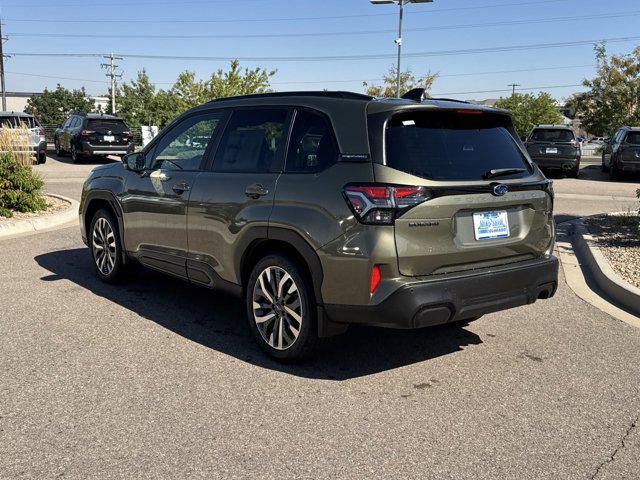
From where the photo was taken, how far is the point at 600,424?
139 inches

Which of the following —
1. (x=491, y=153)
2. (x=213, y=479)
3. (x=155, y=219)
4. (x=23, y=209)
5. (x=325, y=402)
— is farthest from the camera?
Result: (x=23, y=209)

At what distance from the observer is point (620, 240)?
8469 millimetres

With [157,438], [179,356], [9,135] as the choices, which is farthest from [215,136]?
[9,135]

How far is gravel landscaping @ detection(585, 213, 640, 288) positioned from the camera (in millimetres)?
6876

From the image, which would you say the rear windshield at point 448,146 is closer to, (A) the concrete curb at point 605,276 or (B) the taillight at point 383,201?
(B) the taillight at point 383,201

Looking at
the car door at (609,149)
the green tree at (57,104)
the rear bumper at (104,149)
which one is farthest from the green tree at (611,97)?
the green tree at (57,104)

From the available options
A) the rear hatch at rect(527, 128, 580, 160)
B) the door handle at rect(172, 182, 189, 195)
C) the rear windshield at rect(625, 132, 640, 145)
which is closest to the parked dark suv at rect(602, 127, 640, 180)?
the rear windshield at rect(625, 132, 640, 145)

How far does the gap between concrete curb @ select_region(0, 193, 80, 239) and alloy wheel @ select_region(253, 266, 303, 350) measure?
6.26 metres

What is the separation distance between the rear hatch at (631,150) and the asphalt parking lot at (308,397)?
15.7 m

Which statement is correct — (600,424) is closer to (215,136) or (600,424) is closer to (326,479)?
(326,479)

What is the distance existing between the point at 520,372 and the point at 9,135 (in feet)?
29.3

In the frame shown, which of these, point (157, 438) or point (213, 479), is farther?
point (157, 438)

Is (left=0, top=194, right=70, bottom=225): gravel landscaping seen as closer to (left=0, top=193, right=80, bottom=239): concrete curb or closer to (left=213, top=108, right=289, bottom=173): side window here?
(left=0, top=193, right=80, bottom=239): concrete curb

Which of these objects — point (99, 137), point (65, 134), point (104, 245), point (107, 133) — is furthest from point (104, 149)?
point (104, 245)
